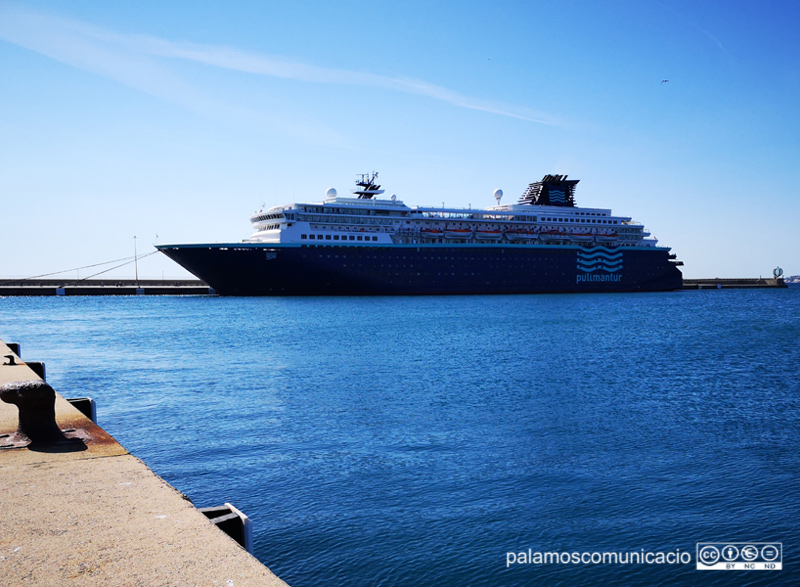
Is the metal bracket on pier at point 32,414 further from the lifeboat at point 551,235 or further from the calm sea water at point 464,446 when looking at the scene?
the lifeboat at point 551,235

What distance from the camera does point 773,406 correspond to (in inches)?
606

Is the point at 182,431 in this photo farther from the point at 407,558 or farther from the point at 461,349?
the point at 461,349

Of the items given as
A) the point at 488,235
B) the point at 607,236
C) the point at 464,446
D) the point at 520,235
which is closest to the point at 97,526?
the point at 464,446

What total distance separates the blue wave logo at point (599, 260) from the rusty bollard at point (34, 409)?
71.7m

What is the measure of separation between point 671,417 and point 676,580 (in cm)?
788

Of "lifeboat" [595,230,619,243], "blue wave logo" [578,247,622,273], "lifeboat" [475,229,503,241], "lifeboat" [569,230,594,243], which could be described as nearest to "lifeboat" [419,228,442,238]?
"lifeboat" [475,229,503,241]

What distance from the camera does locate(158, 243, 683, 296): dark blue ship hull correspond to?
5575 centimetres

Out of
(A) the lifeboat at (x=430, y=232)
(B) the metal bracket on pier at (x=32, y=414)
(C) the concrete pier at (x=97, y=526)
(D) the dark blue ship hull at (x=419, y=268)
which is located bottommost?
(C) the concrete pier at (x=97, y=526)

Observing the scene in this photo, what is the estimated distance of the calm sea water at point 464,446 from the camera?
739 centimetres

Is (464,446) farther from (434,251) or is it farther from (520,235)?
(520,235)

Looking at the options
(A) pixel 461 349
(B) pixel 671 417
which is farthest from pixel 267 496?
(A) pixel 461 349

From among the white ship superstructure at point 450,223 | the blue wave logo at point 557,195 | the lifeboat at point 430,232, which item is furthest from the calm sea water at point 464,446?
the blue wave logo at point 557,195

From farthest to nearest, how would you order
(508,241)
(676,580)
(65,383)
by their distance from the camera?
(508,241) < (65,383) < (676,580)

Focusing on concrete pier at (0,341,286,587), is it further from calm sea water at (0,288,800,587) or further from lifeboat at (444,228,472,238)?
lifeboat at (444,228,472,238)
